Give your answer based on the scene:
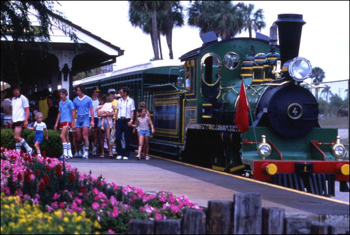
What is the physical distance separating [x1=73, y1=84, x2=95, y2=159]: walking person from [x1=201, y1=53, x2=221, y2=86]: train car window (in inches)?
124

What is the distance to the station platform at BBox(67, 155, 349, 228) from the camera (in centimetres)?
817

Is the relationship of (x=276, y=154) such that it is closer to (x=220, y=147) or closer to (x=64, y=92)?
(x=220, y=147)

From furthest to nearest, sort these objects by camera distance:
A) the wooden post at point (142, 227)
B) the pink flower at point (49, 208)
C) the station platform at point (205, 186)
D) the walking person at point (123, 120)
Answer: the walking person at point (123, 120) < the station platform at point (205, 186) < the pink flower at point (49, 208) < the wooden post at point (142, 227)

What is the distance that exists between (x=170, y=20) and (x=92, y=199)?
1996 inches

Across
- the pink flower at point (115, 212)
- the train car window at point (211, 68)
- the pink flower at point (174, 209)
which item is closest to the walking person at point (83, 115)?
the train car window at point (211, 68)

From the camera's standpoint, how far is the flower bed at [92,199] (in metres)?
6.21

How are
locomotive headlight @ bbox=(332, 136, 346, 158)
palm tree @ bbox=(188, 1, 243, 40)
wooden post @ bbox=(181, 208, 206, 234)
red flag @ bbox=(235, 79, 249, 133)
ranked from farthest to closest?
1. palm tree @ bbox=(188, 1, 243, 40)
2. locomotive headlight @ bbox=(332, 136, 346, 158)
3. red flag @ bbox=(235, 79, 249, 133)
4. wooden post @ bbox=(181, 208, 206, 234)

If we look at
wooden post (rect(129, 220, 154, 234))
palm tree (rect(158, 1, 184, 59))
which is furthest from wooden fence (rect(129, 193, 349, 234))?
palm tree (rect(158, 1, 184, 59))

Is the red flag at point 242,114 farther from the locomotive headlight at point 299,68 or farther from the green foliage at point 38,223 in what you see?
the green foliage at point 38,223

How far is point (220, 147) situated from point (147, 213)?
801cm

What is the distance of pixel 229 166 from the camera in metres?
13.9

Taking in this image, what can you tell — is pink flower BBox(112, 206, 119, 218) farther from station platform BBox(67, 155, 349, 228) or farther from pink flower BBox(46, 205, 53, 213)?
station platform BBox(67, 155, 349, 228)

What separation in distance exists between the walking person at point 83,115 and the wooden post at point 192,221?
10.8 meters

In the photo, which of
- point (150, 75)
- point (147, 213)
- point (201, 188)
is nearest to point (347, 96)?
point (150, 75)
